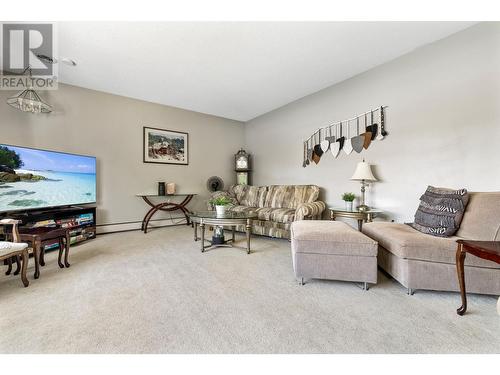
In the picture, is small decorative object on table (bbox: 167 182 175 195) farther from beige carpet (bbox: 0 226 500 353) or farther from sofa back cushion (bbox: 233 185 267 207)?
beige carpet (bbox: 0 226 500 353)

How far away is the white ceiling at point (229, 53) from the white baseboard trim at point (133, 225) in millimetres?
2392

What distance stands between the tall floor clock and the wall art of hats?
1535 mm

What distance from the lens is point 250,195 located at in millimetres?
4500

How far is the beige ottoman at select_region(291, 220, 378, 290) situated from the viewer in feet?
5.91

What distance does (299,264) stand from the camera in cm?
190

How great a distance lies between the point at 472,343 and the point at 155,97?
4.86 meters

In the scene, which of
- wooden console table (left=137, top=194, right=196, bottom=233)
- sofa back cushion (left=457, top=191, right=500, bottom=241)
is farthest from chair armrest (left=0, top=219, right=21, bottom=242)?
sofa back cushion (left=457, top=191, right=500, bottom=241)

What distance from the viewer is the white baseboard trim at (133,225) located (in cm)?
378

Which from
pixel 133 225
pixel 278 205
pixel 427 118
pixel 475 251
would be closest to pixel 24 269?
pixel 133 225

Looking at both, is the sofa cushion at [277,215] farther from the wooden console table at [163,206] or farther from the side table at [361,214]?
the wooden console table at [163,206]

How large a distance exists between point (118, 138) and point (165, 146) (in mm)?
837

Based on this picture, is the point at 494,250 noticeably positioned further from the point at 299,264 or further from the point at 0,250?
the point at 0,250
